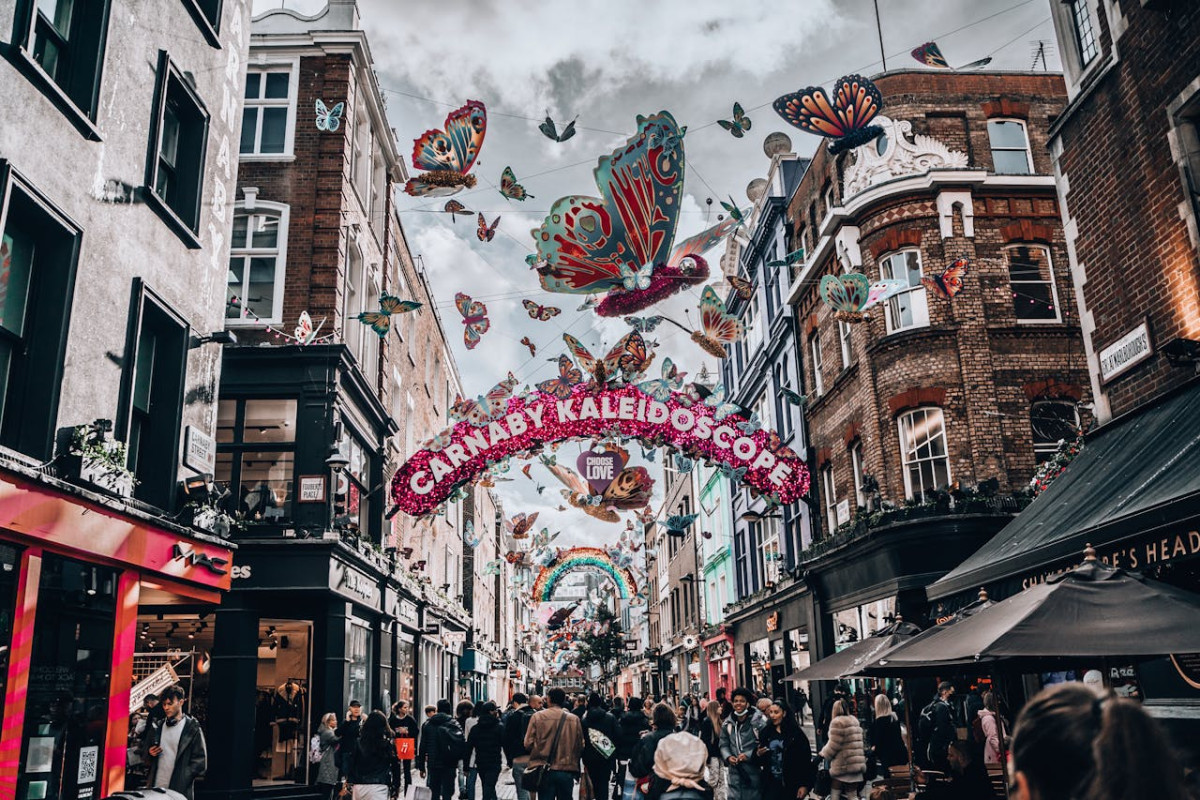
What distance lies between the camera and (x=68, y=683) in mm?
8977

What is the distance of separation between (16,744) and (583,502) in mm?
13284

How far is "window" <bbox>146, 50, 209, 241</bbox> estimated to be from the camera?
11.4 m

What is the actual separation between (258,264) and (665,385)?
897 centimetres

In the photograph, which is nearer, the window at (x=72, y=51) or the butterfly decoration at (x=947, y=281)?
the window at (x=72, y=51)

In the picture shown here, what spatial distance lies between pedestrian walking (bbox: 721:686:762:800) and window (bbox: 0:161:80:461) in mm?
8062

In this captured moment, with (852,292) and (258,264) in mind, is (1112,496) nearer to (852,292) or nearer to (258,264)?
(852,292)

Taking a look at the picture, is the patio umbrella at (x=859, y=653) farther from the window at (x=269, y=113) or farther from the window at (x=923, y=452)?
the window at (x=269, y=113)

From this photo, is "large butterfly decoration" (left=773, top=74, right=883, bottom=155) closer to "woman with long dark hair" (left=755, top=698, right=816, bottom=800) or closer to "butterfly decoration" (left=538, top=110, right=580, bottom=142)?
"butterfly decoration" (left=538, top=110, right=580, bottom=142)

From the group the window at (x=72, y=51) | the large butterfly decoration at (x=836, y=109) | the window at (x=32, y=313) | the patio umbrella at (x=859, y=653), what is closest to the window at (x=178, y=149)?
the window at (x=72, y=51)

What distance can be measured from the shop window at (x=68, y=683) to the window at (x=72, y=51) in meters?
4.49

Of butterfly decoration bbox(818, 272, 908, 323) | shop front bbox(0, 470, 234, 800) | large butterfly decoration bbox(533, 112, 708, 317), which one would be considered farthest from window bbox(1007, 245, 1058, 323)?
shop front bbox(0, 470, 234, 800)

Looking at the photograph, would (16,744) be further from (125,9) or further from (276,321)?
(276,321)

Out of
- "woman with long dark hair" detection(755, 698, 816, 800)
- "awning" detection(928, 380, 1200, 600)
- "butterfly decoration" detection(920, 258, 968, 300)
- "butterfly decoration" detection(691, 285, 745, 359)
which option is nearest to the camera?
"awning" detection(928, 380, 1200, 600)

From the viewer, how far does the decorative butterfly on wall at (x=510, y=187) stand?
12.8 metres
